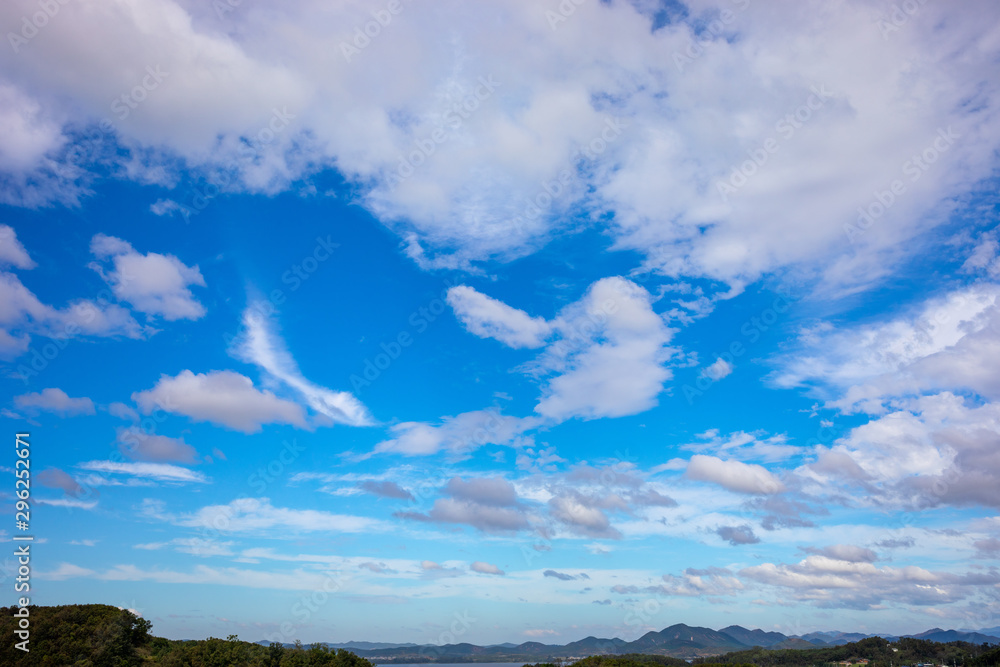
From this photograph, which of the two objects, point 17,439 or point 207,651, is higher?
point 17,439

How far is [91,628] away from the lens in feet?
277

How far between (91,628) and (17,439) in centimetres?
6701

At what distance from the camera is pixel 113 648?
80.7 m

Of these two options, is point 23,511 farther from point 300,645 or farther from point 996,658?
point 996,658

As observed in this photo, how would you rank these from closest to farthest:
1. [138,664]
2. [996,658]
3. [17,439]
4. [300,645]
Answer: [17,439]
[138,664]
[300,645]
[996,658]

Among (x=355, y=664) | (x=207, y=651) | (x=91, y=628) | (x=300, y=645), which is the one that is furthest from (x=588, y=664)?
(x=91, y=628)

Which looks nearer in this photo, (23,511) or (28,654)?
(23,511)

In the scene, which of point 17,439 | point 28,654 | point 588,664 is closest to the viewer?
point 17,439

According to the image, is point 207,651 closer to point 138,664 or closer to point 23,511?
point 138,664

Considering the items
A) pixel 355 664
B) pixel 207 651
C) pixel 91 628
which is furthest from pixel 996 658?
pixel 91 628

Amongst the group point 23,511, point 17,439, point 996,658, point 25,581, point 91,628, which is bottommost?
point 996,658

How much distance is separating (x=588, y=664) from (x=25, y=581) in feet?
443

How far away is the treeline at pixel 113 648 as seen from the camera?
7644cm

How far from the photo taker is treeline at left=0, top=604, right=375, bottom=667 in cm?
7644
